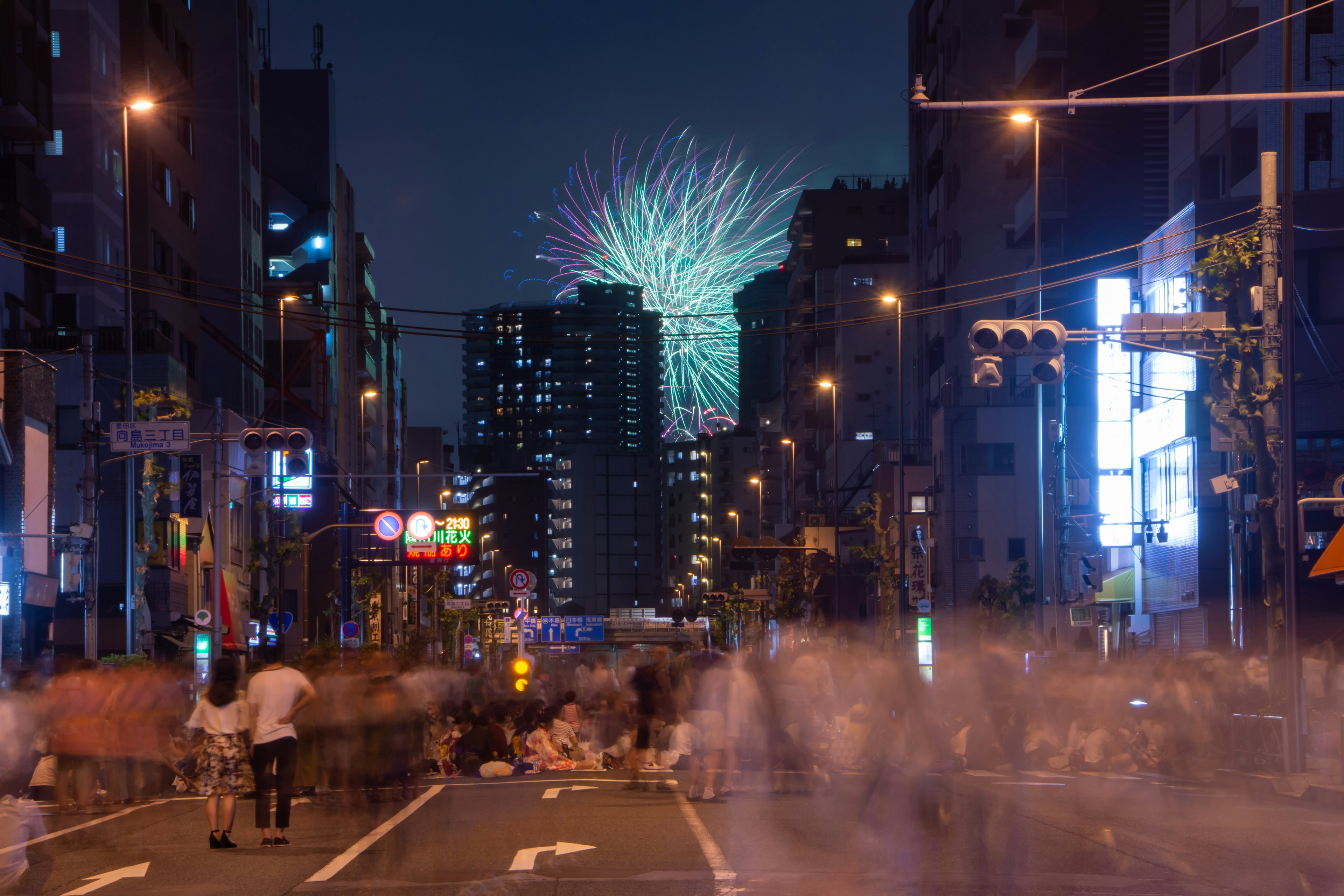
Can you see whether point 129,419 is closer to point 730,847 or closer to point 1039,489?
point 730,847

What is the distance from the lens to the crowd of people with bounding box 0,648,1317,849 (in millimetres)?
17453

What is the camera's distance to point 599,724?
2559cm

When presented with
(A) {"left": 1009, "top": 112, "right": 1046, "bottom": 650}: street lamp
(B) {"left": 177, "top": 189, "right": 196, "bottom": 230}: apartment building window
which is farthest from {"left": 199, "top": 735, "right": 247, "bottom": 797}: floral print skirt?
(B) {"left": 177, "top": 189, "right": 196, "bottom": 230}: apartment building window

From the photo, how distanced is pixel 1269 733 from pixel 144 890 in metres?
16.6

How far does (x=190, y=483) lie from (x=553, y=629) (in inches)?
1757

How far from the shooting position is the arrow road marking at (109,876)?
11.2m

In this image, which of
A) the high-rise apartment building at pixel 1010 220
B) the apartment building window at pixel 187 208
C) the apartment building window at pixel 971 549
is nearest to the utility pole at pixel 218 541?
the apartment building window at pixel 187 208

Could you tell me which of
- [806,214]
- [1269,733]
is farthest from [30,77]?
[806,214]

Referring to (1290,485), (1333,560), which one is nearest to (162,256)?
(1290,485)

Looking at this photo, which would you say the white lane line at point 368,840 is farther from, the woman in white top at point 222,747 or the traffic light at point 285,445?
the traffic light at point 285,445

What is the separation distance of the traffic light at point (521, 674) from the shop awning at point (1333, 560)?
1546 cm

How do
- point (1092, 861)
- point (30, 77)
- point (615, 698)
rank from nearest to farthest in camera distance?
1. point (1092, 861)
2. point (615, 698)
3. point (30, 77)

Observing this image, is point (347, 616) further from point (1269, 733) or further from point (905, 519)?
point (1269, 733)

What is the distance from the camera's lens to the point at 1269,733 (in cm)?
2219
